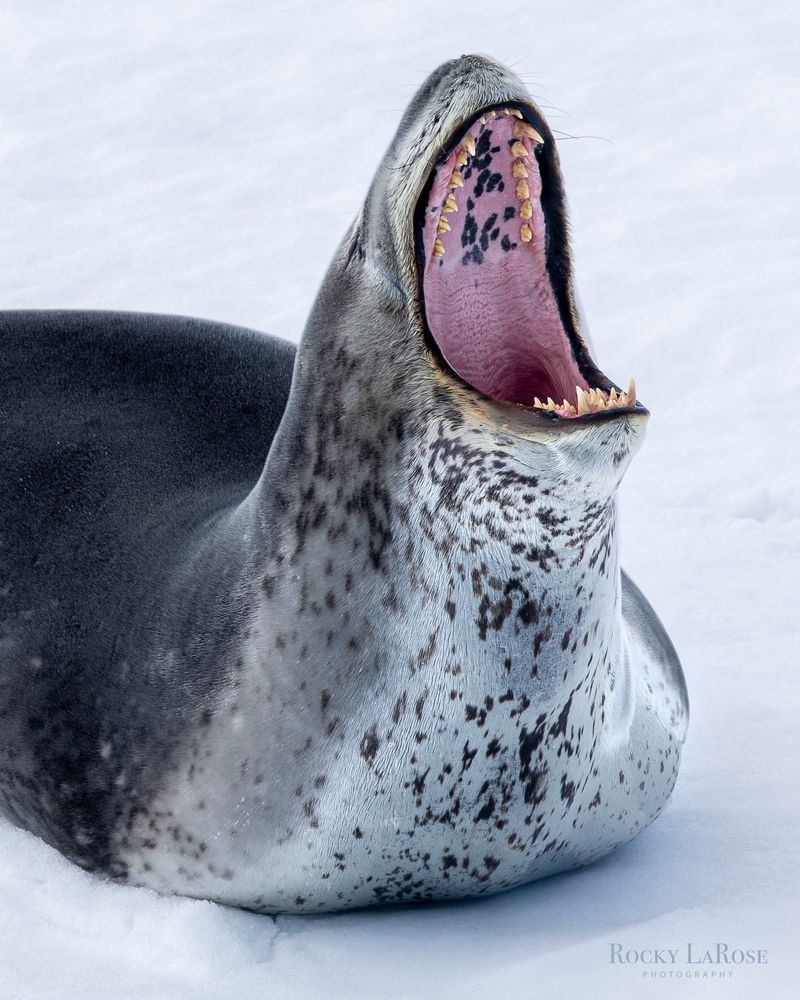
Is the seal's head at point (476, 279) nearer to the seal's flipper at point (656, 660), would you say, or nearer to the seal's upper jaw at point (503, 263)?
the seal's upper jaw at point (503, 263)

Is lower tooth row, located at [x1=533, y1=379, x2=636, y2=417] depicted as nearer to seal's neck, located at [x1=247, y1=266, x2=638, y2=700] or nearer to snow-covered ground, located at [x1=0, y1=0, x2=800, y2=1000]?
seal's neck, located at [x1=247, y1=266, x2=638, y2=700]

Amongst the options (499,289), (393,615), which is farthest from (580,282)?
(393,615)

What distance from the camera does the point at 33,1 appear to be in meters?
8.75

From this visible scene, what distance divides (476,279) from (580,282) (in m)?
3.15

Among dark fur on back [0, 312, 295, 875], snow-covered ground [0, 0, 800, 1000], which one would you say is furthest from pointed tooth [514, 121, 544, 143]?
snow-covered ground [0, 0, 800, 1000]

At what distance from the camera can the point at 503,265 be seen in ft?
8.71

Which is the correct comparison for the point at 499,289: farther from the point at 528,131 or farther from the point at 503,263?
the point at 528,131

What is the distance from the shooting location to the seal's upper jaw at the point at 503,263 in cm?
251

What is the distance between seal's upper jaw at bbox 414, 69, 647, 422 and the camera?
2.51 meters

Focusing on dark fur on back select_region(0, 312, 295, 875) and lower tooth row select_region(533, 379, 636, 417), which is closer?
lower tooth row select_region(533, 379, 636, 417)

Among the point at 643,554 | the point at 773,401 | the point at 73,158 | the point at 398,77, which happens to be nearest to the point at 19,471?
the point at 643,554

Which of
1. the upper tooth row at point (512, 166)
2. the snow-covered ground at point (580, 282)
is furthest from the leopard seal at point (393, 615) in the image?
the snow-covered ground at point (580, 282)

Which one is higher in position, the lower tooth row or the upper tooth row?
the upper tooth row

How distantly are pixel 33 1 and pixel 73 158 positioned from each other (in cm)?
203
